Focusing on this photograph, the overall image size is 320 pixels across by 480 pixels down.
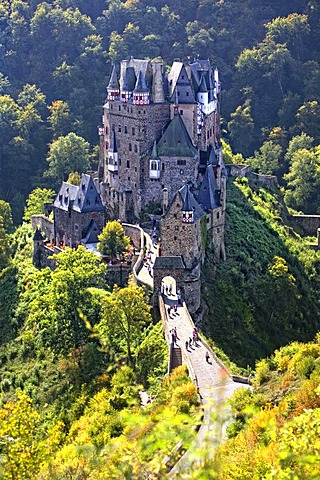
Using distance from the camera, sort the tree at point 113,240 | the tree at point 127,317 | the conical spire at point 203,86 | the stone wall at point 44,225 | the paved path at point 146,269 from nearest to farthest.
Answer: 1. the tree at point 127,317
2. the paved path at point 146,269
3. the tree at point 113,240
4. the stone wall at point 44,225
5. the conical spire at point 203,86

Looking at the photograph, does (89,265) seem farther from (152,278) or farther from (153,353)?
(153,353)

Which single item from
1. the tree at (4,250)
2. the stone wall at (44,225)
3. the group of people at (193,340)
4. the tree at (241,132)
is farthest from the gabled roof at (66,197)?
the tree at (241,132)

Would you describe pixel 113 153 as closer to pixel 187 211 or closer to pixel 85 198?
pixel 85 198

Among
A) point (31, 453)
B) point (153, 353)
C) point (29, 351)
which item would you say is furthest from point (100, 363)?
point (31, 453)

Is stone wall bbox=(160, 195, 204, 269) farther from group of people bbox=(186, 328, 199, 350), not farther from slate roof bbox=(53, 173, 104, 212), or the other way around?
slate roof bbox=(53, 173, 104, 212)

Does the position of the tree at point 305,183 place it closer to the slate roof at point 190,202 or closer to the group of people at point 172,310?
the slate roof at point 190,202

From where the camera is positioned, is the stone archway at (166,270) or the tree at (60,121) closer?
the stone archway at (166,270)
